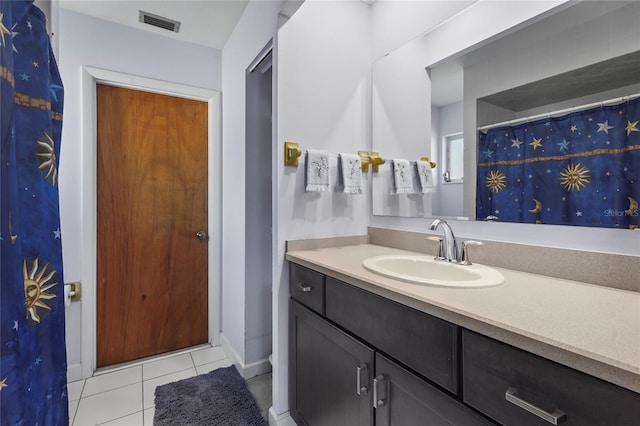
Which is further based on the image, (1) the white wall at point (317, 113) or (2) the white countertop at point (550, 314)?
(1) the white wall at point (317, 113)

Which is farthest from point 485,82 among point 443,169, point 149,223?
point 149,223

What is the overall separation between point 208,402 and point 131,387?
60 centimetres

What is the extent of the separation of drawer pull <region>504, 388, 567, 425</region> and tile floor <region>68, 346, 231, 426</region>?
180 cm

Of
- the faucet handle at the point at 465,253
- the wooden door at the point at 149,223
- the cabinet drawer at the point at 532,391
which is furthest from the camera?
the wooden door at the point at 149,223

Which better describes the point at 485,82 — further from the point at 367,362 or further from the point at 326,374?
the point at 326,374

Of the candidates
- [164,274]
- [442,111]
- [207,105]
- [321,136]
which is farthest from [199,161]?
[442,111]

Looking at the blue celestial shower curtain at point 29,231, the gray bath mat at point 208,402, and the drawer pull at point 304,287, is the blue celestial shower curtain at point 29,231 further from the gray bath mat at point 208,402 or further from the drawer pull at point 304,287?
the gray bath mat at point 208,402

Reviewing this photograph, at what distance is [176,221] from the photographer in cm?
237

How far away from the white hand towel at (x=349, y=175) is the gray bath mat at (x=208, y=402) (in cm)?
134

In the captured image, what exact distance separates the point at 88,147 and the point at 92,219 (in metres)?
0.49

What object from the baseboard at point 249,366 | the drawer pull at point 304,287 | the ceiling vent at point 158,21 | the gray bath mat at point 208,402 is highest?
the ceiling vent at point 158,21

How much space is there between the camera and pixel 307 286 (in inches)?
53.7

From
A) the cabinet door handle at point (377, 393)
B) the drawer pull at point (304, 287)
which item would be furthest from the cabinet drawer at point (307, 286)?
the cabinet door handle at point (377, 393)

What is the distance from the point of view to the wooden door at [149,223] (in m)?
2.15
